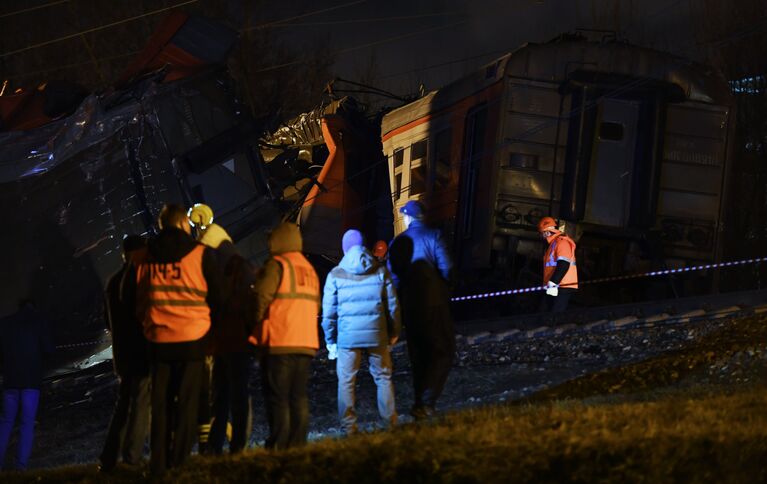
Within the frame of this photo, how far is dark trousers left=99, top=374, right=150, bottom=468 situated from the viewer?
7.62m

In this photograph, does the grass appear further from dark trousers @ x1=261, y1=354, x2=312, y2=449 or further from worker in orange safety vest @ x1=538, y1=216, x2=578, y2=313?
worker in orange safety vest @ x1=538, y1=216, x2=578, y2=313

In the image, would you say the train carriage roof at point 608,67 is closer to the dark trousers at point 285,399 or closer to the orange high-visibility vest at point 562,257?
the orange high-visibility vest at point 562,257

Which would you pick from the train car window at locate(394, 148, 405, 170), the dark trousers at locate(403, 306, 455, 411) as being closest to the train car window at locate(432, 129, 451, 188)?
the train car window at locate(394, 148, 405, 170)

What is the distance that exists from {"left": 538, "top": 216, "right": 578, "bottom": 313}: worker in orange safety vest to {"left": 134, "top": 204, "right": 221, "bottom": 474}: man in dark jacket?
7090mm

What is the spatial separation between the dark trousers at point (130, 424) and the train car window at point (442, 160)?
1049cm

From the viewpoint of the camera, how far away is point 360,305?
8297mm

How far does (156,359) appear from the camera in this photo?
7.13 meters

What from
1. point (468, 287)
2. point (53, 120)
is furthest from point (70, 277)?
point (468, 287)

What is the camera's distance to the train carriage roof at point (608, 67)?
53.1 feet

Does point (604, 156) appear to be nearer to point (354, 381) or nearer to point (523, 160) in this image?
point (523, 160)

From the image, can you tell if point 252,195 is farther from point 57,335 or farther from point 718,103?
point 718,103

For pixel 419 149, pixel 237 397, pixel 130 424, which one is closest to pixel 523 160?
pixel 419 149

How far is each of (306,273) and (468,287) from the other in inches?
394

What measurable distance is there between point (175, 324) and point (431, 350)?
217cm
